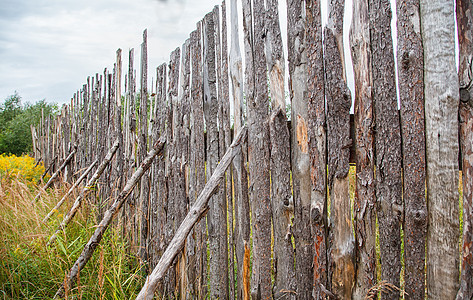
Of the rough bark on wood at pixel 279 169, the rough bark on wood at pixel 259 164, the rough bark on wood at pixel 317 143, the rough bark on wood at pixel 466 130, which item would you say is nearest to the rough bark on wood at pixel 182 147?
the rough bark on wood at pixel 259 164

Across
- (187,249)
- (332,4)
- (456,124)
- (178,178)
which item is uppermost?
(332,4)

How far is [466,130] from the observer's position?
1.45 meters

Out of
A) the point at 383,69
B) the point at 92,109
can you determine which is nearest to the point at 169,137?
the point at 383,69

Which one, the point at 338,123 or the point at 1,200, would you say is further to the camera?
the point at 1,200

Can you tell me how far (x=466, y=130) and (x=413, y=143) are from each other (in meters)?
0.22

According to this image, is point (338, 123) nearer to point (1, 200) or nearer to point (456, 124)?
point (456, 124)

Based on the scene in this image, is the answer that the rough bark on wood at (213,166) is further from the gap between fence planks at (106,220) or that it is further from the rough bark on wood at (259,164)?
the gap between fence planks at (106,220)

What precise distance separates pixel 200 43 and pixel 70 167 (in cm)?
588

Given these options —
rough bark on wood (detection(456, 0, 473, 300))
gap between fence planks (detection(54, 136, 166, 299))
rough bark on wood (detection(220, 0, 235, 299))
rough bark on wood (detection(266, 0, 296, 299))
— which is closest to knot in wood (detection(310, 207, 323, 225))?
rough bark on wood (detection(266, 0, 296, 299))

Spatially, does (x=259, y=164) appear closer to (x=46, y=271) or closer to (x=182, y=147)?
(x=182, y=147)

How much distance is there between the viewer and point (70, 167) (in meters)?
7.33

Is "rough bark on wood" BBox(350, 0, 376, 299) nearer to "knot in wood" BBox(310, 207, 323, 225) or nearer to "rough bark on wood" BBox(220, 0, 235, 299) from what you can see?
"knot in wood" BBox(310, 207, 323, 225)

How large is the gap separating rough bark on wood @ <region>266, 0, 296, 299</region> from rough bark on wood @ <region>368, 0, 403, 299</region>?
51 centimetres

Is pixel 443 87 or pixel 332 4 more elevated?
pixel 332 4
